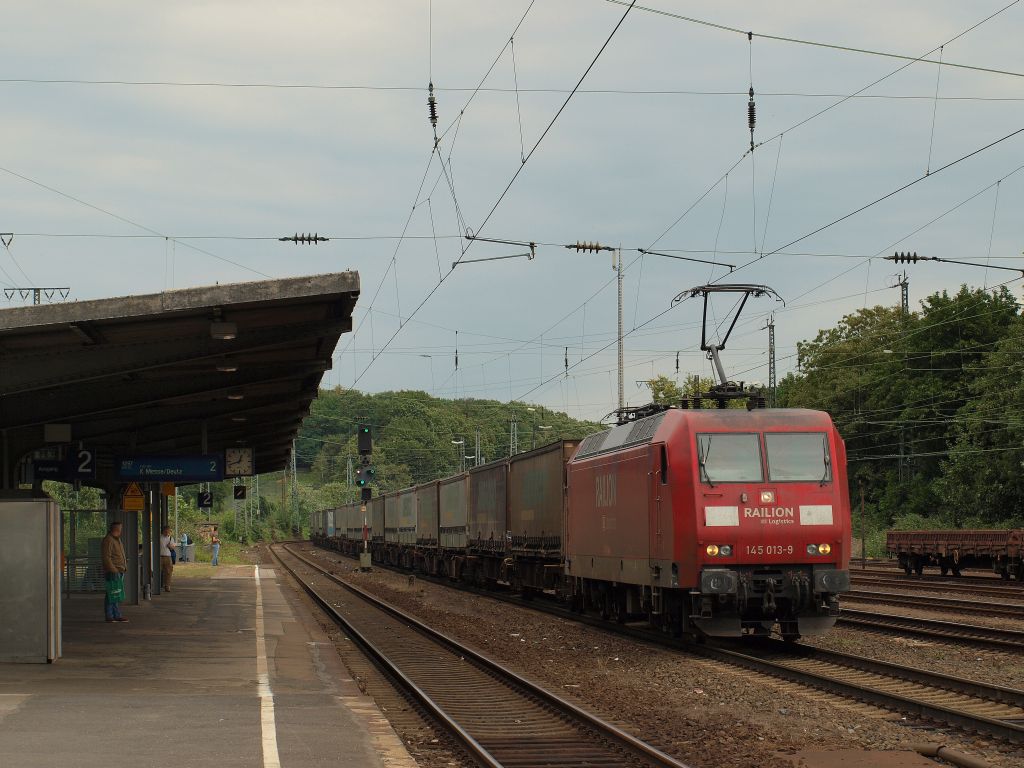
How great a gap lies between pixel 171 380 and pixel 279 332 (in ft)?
13.8

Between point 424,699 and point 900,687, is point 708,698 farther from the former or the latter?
point 424,699

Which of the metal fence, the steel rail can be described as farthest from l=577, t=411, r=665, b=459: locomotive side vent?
the metal fence

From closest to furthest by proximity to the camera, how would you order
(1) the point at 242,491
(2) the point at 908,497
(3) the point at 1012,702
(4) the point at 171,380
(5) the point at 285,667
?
(3) the point at 1012,702
(5) the point at 285,667
(4) the point at 171,380
(1) the point at 242,491
(2) the point at 908,497

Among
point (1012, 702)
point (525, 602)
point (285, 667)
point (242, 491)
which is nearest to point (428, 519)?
point (242, 491)

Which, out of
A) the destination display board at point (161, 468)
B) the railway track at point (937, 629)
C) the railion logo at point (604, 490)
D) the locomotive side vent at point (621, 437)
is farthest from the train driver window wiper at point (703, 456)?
the destination display board at point (161, 468)

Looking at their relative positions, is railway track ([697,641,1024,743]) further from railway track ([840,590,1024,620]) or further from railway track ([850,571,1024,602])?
railway track ([850,571,1024,602])

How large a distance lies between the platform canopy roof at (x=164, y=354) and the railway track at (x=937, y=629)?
29.7 ft

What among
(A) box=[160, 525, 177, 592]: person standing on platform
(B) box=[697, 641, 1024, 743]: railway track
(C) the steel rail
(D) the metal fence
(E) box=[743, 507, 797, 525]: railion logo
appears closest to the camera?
(C) the steel rail

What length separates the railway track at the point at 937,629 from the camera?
54.3 feet

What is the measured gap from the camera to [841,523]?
16.0 m

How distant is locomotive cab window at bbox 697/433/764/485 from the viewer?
15.9 meters

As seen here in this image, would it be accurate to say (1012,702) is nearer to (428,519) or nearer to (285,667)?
(285,667)

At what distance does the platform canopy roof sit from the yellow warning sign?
6.23 feet

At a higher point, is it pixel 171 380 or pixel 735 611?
pixel 171 380
